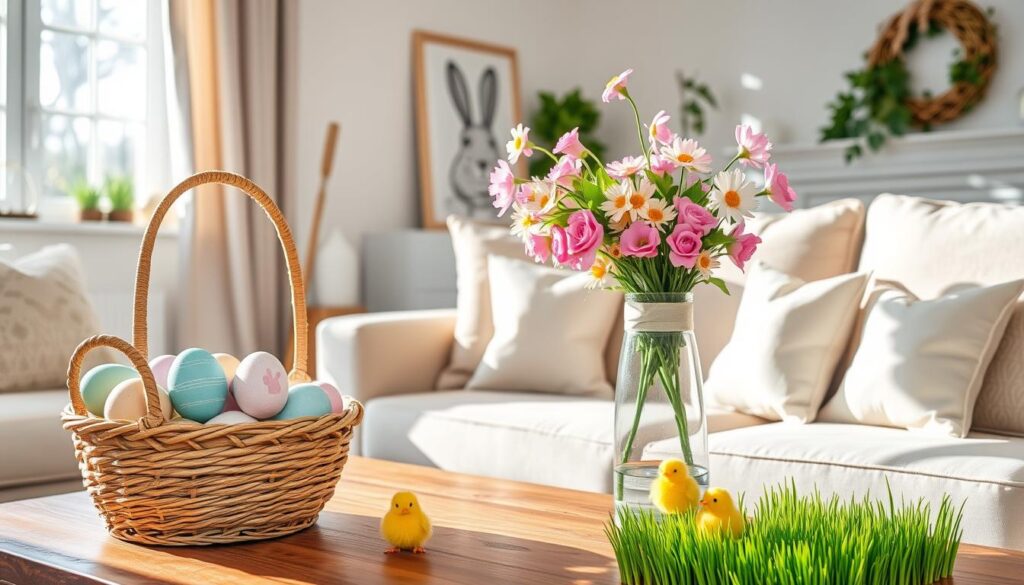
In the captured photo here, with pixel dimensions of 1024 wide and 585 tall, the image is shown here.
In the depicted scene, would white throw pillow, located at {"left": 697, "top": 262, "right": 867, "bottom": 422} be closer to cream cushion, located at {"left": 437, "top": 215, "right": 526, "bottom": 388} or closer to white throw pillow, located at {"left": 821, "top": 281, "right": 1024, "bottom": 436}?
white throw pillow, located at {"left": 821, "top": 281, "right": 1024, "bottom": 436}

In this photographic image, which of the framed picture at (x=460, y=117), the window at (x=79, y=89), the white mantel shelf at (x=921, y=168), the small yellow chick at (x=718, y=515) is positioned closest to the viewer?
the small yellow chick at (x=718, y=515)

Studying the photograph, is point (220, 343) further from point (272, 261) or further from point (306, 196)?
point (306, 196)

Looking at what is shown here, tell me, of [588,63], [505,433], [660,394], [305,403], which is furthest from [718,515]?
[588,63]

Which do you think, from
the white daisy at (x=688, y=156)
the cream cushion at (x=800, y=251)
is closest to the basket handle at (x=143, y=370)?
the white daisy at (x=688, y=156)

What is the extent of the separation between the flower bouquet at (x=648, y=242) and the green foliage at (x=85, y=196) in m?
3.00

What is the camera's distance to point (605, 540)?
1.45 m

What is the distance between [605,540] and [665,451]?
160 mm

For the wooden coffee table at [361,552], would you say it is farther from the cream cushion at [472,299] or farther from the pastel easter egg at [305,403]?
the cream cushion at [472,299]

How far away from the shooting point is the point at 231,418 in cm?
139

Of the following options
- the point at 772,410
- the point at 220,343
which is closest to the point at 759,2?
the point at 220,343

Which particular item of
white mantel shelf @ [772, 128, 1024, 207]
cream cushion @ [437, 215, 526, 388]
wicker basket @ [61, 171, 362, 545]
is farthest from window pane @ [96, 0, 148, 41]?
wicker basket @ [61, 171, 362, 545]

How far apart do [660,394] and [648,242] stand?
195 mm

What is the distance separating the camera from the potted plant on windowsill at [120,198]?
13.3ft

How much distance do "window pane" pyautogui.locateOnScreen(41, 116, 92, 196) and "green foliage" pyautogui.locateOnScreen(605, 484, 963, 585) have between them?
3.33m
